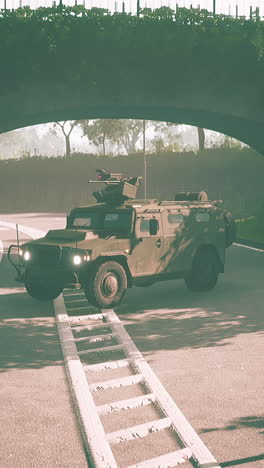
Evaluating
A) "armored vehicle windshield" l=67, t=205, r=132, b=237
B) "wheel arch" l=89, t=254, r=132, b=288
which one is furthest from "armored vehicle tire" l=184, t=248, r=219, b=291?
"armored vehicle windshield" l=67, t=205, r=132, b=237

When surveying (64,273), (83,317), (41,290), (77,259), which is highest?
(77,259)

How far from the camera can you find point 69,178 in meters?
61.1

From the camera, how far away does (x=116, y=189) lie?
38.8 ft

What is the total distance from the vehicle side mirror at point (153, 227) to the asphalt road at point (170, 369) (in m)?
1.35

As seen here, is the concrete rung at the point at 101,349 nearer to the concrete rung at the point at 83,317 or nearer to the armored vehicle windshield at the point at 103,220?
the concrete rung at the point at 83,317

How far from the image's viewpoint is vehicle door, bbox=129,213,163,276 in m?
11.1

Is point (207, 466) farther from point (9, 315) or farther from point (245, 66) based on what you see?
point (245, 66)

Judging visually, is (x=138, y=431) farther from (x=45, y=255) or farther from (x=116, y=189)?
(x=116, y=189)

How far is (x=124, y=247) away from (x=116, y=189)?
151cm

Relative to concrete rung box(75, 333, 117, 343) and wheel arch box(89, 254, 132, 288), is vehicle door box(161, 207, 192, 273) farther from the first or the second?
concrete rung box(75, 333, 117, 343)

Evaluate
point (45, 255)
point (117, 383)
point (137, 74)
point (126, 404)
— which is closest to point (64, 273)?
point (45, 255)

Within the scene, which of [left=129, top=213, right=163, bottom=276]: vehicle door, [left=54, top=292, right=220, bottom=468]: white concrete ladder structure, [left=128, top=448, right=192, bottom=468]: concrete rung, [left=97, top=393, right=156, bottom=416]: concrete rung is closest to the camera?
[left=128, top=448, right=192, bottom=468]: concrete rung

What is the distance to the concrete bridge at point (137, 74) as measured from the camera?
20.6m

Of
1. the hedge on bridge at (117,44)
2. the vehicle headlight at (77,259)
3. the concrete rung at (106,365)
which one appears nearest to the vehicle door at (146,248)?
the vehicle headlight at (77,259)
